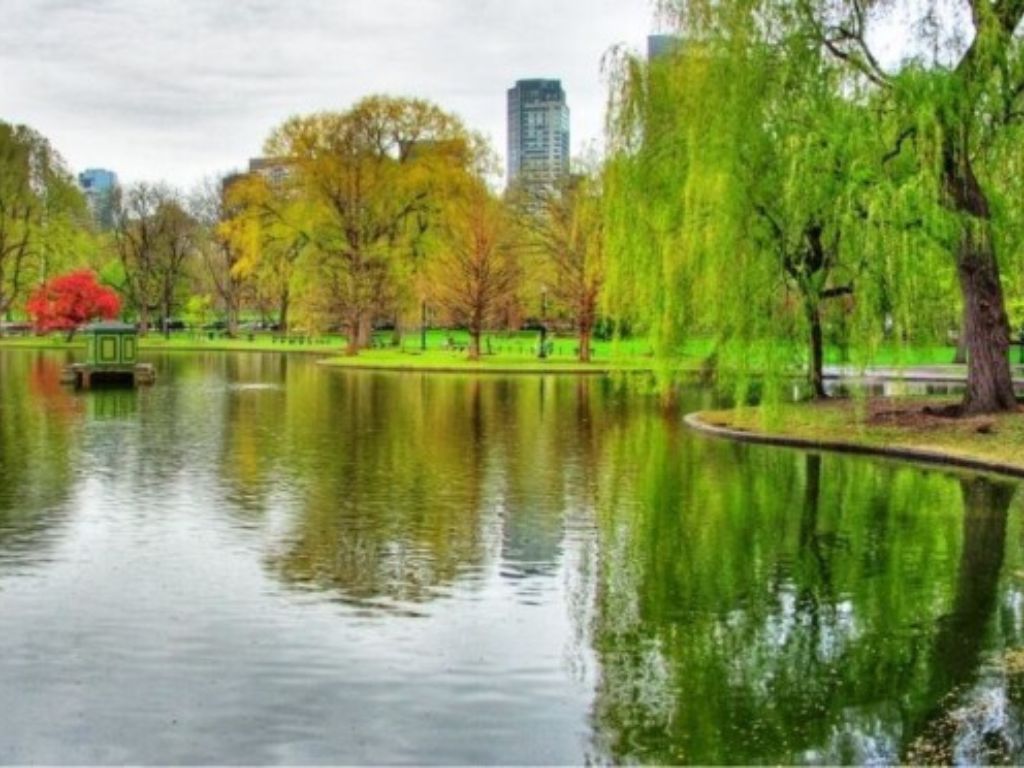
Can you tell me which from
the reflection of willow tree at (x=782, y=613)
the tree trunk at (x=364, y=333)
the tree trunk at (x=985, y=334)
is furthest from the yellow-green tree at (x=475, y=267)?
the reflection of willow tree at (x=782, y=613)

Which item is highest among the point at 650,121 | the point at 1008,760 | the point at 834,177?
the point at 650,121

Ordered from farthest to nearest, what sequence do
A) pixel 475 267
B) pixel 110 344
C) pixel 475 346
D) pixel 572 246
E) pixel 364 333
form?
pixel 364 333, pixel 475 267, pixel 475 346, pixel 572 246, pixel 110 344

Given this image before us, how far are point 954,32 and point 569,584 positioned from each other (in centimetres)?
1757

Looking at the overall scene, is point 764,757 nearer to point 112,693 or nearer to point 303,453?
point 112,693

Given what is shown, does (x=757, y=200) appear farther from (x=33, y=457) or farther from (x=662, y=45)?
(x=33, y=457)

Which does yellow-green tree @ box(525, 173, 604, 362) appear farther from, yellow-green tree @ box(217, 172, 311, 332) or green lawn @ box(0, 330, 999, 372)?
yellow-green tree @ box(217, 172, 311, 332)

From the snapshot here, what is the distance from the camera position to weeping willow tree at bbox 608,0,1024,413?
23609 millimetres

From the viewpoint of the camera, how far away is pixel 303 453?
23672 millimetres

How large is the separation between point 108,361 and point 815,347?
26.9 m

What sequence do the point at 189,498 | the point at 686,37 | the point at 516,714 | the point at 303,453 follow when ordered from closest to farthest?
the point at 516,714, the point at 189,498, the point at 303,453, the point at 686,37

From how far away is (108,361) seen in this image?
44.9 meters

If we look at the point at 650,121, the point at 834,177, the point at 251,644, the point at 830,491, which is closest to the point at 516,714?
the point at 251,644

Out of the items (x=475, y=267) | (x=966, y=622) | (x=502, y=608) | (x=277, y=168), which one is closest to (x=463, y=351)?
(x=475, y=267)

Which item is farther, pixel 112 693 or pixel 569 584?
pixel 569 584
